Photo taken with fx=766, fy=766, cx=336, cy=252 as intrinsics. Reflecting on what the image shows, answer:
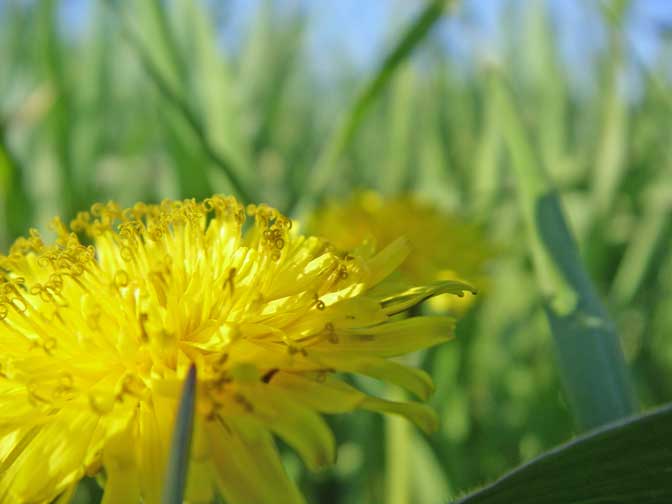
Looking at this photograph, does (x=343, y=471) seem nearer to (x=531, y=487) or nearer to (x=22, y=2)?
(x=531, y=487)

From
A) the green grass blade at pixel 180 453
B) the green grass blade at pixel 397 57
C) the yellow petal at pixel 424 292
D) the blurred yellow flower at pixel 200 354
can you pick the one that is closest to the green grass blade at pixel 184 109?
the green grass blade at pixel 397 57

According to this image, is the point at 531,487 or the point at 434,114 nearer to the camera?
the point at 531,487

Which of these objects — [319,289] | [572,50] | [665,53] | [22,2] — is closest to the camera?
[319,289]

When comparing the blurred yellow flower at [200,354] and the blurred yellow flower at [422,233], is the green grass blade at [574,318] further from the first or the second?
the blurred yellow flower at [422,233]

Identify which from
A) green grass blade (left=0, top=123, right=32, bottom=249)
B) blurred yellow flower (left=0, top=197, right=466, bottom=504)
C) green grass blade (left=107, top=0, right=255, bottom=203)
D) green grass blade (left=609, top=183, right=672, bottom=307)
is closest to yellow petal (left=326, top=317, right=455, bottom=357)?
blurred yellow flower (left=0, top=197, right=466, bottom=504)

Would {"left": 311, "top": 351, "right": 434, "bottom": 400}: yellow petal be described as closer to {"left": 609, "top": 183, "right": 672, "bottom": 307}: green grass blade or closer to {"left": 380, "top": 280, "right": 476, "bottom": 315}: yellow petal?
{"left": 380, "top": 280, "right": 476, "bottom": 315}: yellow petal

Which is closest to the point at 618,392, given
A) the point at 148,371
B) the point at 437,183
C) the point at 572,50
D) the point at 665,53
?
the point at 148,371

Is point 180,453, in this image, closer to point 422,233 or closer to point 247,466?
point 247,466

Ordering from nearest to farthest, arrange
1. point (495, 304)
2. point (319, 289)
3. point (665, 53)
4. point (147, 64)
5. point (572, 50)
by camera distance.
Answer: point (319, 289), point (147, 64), point (495, 304), point (665, 53), point (572, 50)
